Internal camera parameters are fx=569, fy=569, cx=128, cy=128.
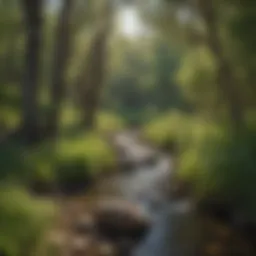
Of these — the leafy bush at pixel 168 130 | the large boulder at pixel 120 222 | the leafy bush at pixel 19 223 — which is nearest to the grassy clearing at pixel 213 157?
the leafy bush at pixel 168 130

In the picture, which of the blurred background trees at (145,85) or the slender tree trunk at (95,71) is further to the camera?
the slender tree trunk at (95,71)

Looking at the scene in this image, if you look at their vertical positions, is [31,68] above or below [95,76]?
below

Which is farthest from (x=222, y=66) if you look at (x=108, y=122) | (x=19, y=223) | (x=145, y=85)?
(x=19, y=223)

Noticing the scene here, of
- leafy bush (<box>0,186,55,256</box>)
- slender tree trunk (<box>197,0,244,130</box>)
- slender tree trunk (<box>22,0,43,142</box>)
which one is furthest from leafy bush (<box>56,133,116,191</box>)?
slender tree trunk (<box>197,0,244,130</box>)

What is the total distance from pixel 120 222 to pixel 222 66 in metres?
0.73

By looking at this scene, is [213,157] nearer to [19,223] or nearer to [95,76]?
[95,76]

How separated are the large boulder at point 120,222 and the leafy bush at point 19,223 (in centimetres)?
34

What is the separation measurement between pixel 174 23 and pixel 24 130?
754 millimetres

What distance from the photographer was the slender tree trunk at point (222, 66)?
221 cm

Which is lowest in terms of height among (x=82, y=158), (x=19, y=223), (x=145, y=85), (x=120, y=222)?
(x=19, y=223)

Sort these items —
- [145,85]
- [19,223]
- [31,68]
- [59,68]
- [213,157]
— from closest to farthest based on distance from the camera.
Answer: [19,223], [31,68], [59,68], [145,85], [213,157]

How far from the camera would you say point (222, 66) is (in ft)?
7.34

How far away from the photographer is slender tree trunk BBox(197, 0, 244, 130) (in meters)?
2.21

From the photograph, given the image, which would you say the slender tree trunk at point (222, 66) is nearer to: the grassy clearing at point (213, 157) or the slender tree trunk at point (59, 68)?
the grassy clearing at point (213, 157)
